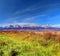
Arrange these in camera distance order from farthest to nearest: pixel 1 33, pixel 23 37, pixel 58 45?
pixel 1 33, pixel 23 37, pixel 58 45

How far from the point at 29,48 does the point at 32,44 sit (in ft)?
0.38

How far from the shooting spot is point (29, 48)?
576 cm

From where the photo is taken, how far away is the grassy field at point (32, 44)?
5.59 m

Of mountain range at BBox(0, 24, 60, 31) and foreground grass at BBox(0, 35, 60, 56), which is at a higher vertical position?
mountain range at BBox(0, 24, 60, 31)

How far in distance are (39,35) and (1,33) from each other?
114 centimetres

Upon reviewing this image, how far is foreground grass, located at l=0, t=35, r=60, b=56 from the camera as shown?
5.58 metres

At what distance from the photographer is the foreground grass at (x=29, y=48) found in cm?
558

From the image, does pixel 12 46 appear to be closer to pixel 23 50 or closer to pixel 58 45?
pixel 23 50

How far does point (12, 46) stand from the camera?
19.0 feet

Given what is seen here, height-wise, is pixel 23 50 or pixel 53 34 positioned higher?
pixel 53 34

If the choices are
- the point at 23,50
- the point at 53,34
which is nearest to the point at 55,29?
the point at 53,34

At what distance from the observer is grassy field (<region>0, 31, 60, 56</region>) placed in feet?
18.3

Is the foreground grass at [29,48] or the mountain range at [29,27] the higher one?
the mountain range at [29,27]

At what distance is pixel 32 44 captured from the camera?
577 cm
